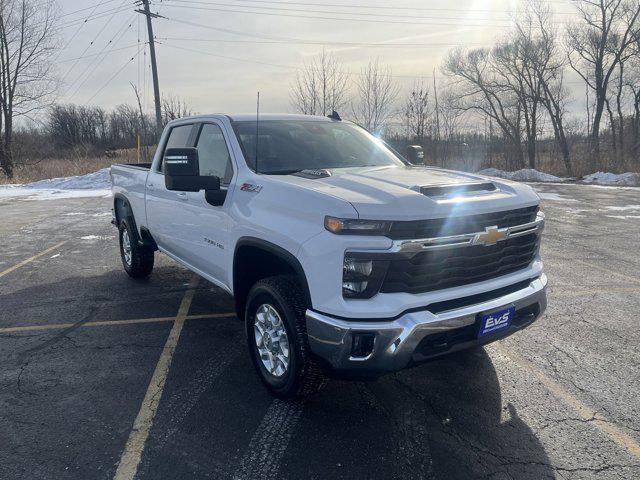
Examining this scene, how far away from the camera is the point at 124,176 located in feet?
21.6

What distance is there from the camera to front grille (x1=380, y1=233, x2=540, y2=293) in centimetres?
280

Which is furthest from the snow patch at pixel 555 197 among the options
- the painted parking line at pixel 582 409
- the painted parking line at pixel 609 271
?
the painted parking line at pixel 582 409

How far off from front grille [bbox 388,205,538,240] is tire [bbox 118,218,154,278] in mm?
4527

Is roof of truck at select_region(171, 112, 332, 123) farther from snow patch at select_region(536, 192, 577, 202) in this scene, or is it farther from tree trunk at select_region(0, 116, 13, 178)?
tree trunk at select_region(0, 116, 13, 178)

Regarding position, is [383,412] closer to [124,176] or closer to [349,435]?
[349,435]

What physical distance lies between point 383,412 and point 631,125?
39.8 m

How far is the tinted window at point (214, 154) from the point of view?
4086mm

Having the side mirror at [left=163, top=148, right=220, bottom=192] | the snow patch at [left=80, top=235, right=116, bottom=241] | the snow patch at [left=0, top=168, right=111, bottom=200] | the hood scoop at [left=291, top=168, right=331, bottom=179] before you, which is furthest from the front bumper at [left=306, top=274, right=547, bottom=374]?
the snow patch at [left=0, top=168, right=111, bottom=200]

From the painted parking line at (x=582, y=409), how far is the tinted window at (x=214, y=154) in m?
2.82

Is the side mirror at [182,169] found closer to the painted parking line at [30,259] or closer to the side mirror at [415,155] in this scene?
the side mirror at [415,155]

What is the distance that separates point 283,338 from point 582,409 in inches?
81.8

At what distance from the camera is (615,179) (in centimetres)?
2203

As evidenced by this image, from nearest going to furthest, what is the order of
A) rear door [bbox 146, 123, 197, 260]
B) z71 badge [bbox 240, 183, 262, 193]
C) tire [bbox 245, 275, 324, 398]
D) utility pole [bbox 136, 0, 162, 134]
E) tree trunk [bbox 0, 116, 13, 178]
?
tire [bbox 245, 275, 324, 398], z71 badge [bbox 240, 183, 262, 193], rear door [bbox 146, 123, 197, 260], utility pole [bbox 136, 0, 162, 134], tree trunk [bbox 0, 116, 13, 178]

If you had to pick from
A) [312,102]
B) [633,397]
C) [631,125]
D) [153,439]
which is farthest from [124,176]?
[631,125]
